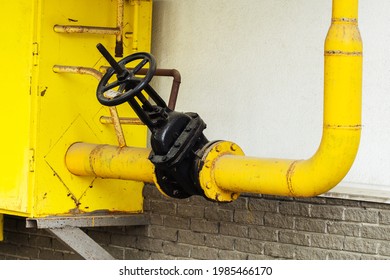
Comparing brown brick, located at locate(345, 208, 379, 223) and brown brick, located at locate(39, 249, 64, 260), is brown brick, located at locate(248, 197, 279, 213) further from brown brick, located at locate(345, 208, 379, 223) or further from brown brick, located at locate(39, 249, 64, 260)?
brown brick, located at locate(39, 249, 64, 260)

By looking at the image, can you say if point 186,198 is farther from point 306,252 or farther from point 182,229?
point 306,252

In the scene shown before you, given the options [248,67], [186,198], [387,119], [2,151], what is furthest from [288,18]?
[2,151]

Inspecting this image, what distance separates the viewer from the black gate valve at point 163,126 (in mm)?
5570

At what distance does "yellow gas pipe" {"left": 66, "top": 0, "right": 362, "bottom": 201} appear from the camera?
5.04 metres

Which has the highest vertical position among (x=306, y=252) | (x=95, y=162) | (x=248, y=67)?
(x=248, y=67)

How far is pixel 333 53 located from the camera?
5043mm

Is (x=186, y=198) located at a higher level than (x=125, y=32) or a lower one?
lower

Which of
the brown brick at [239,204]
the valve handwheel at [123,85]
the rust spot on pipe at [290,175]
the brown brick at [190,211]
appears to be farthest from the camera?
the brown brick at [190,211]

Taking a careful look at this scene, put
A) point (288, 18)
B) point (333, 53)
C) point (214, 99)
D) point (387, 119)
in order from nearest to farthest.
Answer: point (333, 53) → point (387, 119) → point (288, 18) → point (214, 99)

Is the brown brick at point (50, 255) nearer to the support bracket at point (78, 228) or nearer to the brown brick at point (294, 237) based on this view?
the support bracket at point (78, 228)

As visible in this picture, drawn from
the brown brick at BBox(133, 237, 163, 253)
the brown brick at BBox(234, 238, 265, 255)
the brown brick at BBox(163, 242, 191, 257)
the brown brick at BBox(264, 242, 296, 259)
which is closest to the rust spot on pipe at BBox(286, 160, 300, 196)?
the brown brick at BBox(264, 242, 296, 259)

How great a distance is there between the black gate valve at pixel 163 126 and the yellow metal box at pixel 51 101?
724 mm

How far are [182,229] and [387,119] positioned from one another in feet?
5.30

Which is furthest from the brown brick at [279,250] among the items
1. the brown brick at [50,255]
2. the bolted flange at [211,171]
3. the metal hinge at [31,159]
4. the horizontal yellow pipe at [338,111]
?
the brown brick at [50,255]
